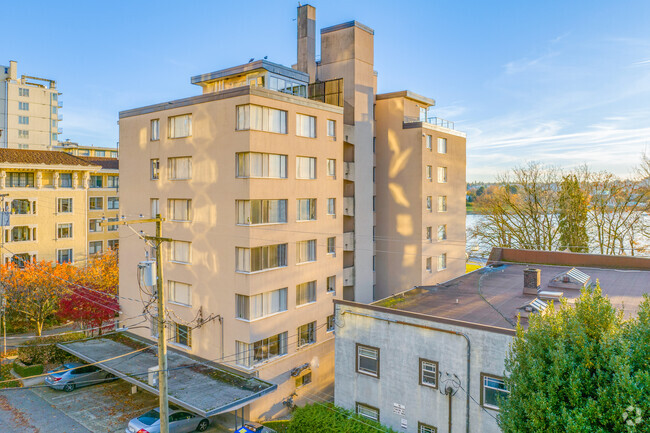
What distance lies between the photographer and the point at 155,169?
29375mm

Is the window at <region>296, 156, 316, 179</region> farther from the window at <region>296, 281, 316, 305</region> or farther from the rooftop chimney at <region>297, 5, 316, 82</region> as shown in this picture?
the rooftop chimney at <region>297, 5, 316, 82</region>

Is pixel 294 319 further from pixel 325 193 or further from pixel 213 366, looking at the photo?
pixel 325 193

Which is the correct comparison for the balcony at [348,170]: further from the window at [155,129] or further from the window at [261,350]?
the window at [155,129]

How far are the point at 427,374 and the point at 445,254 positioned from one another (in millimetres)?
19033

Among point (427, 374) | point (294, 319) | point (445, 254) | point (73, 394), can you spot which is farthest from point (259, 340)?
point (445, 254)

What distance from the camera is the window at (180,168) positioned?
27594 mm

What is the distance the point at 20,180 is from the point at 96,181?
28.5 feet

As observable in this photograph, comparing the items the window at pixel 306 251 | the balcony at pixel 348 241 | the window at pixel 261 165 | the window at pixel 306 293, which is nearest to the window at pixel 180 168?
the window at pixel 261 165

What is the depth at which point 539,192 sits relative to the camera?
49750mm

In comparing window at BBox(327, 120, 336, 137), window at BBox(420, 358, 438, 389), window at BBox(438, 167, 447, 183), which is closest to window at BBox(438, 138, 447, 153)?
window at BBox(438, 167, 447, 183)

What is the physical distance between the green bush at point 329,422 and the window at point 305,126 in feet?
51.0

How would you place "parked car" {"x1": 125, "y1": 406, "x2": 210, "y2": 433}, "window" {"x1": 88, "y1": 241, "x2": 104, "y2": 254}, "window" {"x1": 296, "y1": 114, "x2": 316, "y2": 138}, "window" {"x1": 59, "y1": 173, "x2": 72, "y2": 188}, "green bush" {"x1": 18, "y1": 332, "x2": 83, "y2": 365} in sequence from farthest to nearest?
"window" {"x1": 88, "y1": 241, "x2": 104, "y2": 254} → "window" {"x1": 59, "y1": 173, "x2": 72, "y2": 188} → "green bush" {"x1": 18, "y1": 332, "x2": 83, "y2": 365} → "window" {"x1": 296, "y1": 114, "x2": 316, "y2": 138} → "parked car" {"x1": 125, "y1": 406, "x2": 210, "y2": 433}

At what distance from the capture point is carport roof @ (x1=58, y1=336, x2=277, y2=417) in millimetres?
21250

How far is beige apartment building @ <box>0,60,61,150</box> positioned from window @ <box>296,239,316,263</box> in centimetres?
6048
